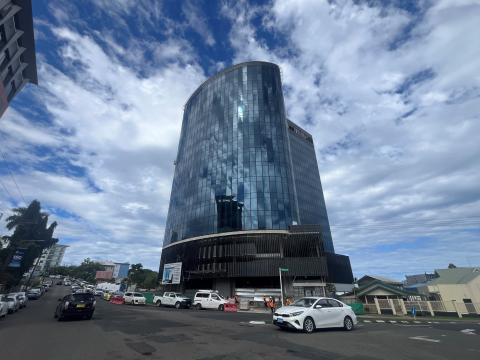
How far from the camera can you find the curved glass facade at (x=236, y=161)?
5159 centimetres

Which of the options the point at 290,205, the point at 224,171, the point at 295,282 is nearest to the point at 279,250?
the point at 295,282

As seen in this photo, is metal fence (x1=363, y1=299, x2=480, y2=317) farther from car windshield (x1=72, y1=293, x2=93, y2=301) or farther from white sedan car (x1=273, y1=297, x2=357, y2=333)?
car windshield (x1=72, y1=293, x2=93, y2=301)

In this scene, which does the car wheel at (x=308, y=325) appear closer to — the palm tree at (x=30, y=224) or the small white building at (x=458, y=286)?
the small white building at (x=458, y=286)

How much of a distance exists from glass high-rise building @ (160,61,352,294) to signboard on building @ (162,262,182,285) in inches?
47.4

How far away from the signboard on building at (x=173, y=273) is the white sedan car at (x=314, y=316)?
145ft

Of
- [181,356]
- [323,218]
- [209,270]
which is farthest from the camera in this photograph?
[323,218]

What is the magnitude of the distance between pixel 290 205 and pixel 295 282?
15.5 m

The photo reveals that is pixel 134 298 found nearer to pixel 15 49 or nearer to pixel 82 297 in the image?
pixel 82 297

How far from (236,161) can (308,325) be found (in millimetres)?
45944

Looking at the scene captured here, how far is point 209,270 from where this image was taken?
47.8m

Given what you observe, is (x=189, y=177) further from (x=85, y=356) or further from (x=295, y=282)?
(x=85, y=356)

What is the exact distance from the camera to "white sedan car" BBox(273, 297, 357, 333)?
11242 millimetres

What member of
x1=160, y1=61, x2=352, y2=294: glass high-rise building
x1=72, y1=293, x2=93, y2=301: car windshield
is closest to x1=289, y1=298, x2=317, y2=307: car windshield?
x1=72, y1=293, x2=93, y2=301: car windshield

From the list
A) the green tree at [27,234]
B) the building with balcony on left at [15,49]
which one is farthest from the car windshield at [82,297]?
the green tree at [27,234]
